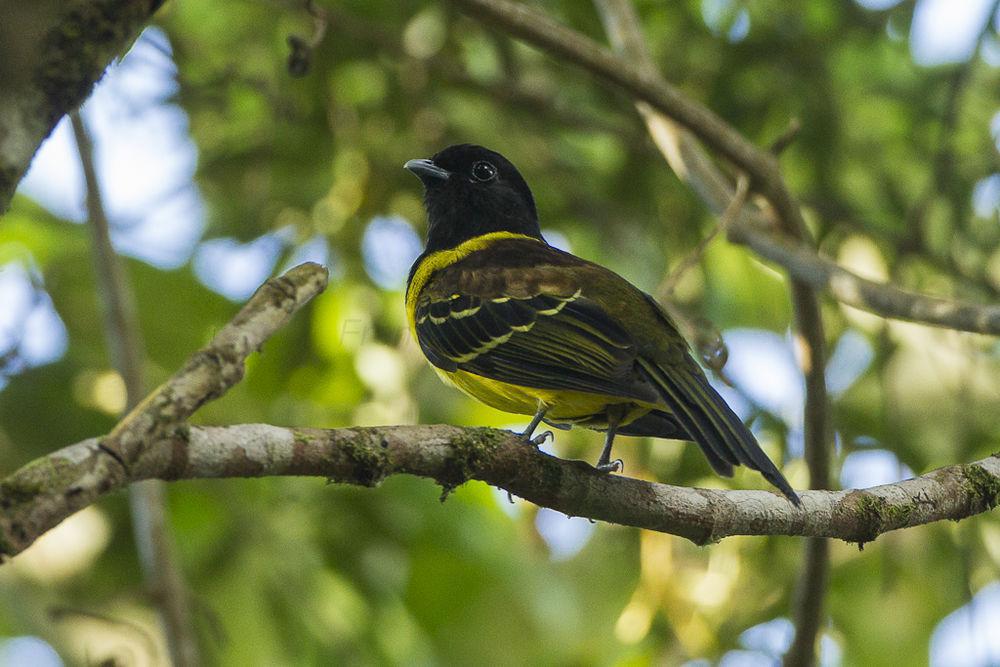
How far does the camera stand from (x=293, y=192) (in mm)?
5984

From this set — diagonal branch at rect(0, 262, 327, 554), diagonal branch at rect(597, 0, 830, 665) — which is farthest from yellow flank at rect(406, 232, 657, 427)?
diagonal branch at rect(0, 262, 327, 554)

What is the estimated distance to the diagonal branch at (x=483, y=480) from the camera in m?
1.80

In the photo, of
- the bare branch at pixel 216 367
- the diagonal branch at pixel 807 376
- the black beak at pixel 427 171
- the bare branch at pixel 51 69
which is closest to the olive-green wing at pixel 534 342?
the black beak at pixel 427 171

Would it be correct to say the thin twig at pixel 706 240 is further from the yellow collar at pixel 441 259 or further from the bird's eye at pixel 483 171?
the bird's eye at pixel 483 171

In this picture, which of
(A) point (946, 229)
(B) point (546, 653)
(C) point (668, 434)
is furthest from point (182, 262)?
(A) point (946, 229)

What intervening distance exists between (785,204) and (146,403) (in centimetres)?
351

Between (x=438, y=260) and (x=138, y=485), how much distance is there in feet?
5.07

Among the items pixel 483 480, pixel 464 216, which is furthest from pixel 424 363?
pixel 483 480

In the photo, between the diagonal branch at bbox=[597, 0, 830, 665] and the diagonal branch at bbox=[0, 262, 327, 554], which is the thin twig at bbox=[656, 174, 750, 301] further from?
the diagonal branch at bbox=[0, 262, 327, 554]

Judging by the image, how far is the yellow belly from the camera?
146 inches

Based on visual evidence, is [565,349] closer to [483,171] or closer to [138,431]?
[483,171]

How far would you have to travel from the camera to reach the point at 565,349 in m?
3.72

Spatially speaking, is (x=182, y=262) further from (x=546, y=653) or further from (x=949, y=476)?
(x=949, y=476)

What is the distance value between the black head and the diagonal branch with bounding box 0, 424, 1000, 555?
92.0 inches
